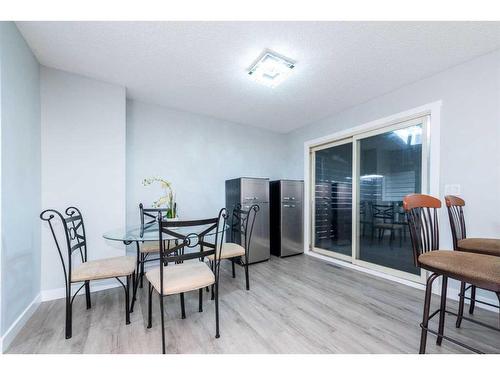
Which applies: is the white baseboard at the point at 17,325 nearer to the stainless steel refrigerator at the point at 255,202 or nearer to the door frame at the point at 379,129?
the stainless steel refrigerator at the point at 255,202

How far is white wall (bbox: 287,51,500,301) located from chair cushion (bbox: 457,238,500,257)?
0.49 metres

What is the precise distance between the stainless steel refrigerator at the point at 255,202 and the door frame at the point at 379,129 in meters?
0.87

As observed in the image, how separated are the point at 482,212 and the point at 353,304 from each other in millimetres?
1504

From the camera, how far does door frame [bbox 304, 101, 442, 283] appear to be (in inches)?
90.0

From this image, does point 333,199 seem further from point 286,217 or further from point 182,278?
point 182,278

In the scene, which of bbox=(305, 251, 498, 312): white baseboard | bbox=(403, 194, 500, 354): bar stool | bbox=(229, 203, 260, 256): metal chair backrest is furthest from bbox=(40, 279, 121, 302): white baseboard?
bbox=(305, 251, 498, 312): white baseboard

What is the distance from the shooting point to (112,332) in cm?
165

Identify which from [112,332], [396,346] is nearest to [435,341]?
[396,346]

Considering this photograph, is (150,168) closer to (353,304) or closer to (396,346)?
(353,304)

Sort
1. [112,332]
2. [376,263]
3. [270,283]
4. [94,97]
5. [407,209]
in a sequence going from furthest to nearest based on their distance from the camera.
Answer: [376,263]
[270,283]
[94,97]
[112,332]
[407,209]

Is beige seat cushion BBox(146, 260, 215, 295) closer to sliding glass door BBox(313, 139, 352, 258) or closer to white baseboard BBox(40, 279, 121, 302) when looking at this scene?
white baseboard BBox(40, 279, 121, 302)

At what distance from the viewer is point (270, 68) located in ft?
7.04

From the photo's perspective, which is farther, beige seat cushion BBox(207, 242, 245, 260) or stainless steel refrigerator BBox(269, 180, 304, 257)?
stainless steel refrigerator BBox(269, 180, 304, 257)
